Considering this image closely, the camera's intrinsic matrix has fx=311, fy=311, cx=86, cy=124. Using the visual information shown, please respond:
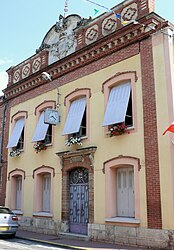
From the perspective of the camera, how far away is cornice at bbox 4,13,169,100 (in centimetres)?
1185

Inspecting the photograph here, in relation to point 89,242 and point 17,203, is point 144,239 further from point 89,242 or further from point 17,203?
point 17,203

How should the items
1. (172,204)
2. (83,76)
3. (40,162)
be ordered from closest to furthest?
(172,204) → (83,76) → (40,162)

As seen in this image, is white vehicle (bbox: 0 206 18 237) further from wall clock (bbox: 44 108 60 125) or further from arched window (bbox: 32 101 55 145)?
wall clock (bbox: 44 108 60 125)

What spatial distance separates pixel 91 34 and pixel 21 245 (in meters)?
9.50

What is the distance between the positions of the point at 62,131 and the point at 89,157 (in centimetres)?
236

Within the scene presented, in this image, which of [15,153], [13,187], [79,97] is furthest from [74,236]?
[15,153]

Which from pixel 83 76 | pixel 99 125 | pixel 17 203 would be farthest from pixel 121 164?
pixel 17 203

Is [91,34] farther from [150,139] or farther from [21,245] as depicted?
[21,245]

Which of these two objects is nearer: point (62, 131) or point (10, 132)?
point (62, 131)

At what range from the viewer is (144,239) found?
1058 cm

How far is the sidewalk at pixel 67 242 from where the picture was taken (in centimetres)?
1072

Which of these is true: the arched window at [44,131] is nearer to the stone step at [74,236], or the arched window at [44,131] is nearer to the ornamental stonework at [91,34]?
the ornamental stonework at [91,34]

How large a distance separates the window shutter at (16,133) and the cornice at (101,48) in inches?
71.2

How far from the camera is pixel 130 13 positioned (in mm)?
12781
